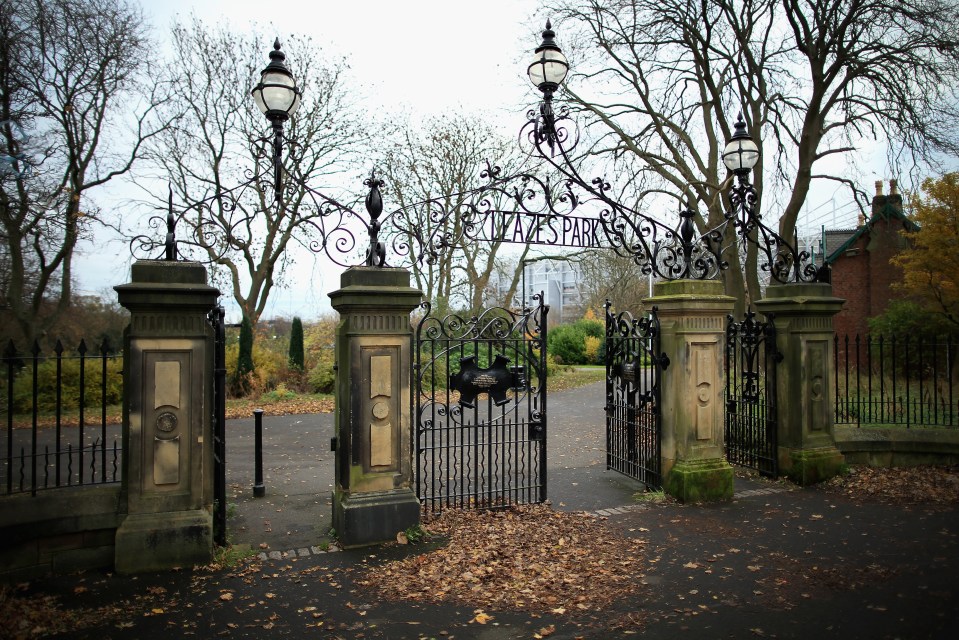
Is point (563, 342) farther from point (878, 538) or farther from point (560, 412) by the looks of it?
point (878, 538)

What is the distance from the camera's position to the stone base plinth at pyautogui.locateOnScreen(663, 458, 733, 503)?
7.23 m

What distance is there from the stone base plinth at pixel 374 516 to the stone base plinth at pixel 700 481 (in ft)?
11.1

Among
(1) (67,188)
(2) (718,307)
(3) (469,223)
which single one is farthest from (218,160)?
(2) (718,307)

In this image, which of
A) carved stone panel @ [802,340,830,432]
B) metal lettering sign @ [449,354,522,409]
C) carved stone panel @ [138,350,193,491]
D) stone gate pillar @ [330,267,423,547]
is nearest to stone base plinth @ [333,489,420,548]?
stone gate pillar @ [330,267,423,547]

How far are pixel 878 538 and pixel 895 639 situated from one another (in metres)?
2.35

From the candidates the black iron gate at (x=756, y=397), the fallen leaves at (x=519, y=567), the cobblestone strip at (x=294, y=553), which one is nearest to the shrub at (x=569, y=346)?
the black iron gate at (x=756, y=397)

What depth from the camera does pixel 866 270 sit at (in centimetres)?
Result: 2392

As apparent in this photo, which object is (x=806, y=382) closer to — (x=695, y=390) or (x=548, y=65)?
(x=695, y=390)

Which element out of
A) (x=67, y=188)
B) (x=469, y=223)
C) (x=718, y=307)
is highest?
(x=67, y=188)

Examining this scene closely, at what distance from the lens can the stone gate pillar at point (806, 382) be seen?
26.2 feet

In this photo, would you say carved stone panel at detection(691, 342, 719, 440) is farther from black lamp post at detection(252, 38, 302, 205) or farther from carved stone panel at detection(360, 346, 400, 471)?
black lamp post at detection(252, 38, 302, 205)

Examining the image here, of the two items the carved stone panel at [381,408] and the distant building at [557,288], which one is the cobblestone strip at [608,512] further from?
the distant building at [557,288]

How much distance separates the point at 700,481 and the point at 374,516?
408 centimetres

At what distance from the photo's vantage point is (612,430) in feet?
29.4
